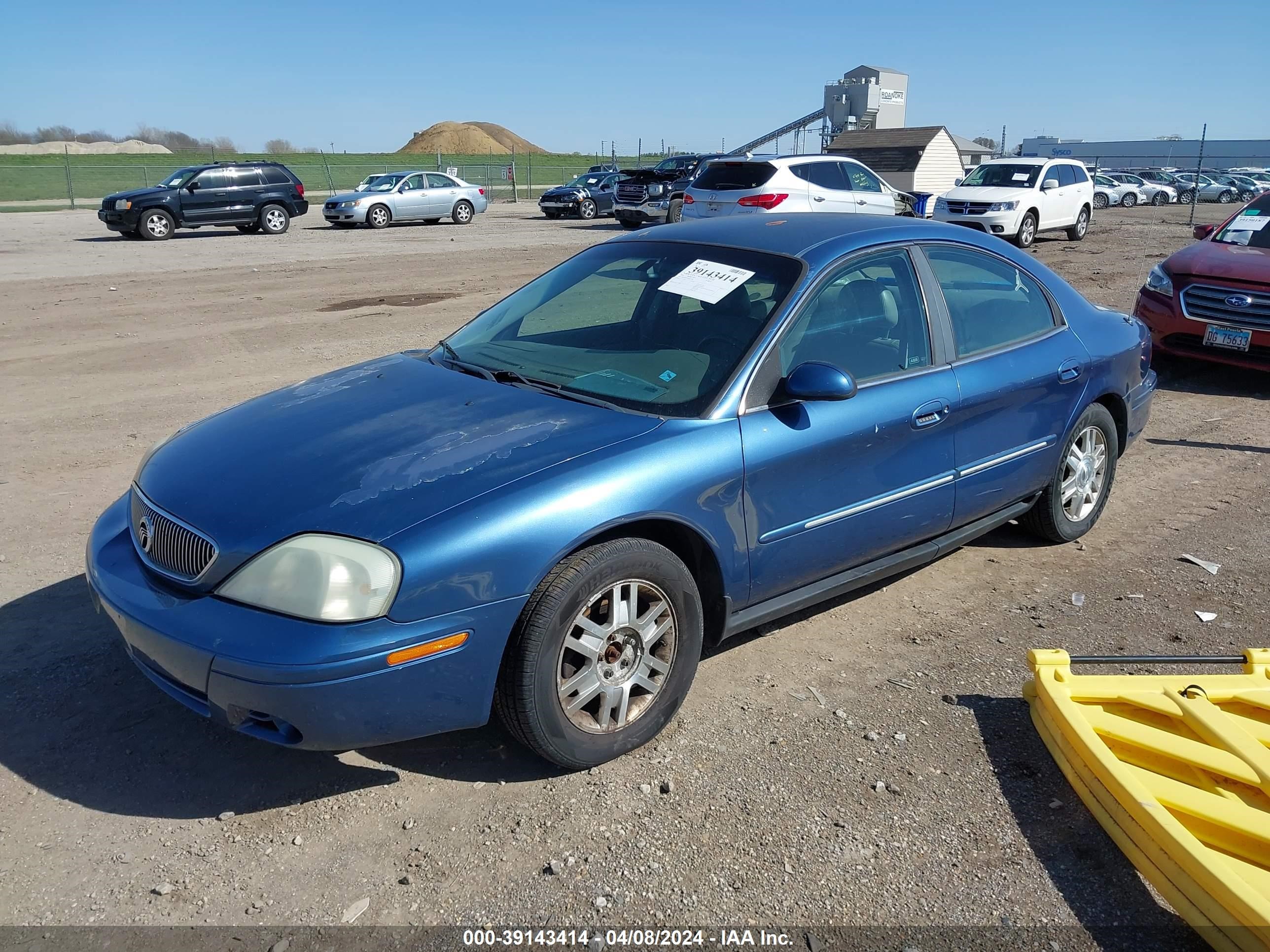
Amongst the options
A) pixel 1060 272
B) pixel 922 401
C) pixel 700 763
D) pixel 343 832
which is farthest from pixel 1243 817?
pixel 1060 272

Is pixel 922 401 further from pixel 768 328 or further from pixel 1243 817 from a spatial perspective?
pixel 1243 817

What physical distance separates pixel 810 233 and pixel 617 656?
6.50ft

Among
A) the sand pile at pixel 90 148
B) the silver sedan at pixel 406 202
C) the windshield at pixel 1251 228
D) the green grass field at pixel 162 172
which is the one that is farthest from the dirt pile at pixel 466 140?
the windshield at pixel 1251 228

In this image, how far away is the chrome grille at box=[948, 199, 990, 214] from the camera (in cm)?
1966

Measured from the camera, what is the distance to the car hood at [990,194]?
19.6 m

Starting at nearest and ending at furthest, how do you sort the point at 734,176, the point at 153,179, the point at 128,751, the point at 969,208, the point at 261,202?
the point at 128,751 < the point at 734,176 < the point at 969,208 < the point at 261,202 < the point at 153,179

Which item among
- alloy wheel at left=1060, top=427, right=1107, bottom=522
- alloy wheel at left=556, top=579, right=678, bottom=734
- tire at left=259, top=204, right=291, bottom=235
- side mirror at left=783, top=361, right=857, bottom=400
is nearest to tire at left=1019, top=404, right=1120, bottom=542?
alloy wheel at left=1060, top=427, right=1107, bottom=522

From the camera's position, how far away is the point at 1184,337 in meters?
8.62

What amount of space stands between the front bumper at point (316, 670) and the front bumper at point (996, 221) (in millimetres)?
18499

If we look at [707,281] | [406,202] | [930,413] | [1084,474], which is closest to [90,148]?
[406,202]

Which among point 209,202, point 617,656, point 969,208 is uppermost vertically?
point 209,202

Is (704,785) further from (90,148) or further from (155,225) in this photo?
(90,148)

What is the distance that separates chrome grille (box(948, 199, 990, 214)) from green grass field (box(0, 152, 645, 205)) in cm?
2818

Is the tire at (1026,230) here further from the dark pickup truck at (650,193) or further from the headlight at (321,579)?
the headlight at (321,579)
